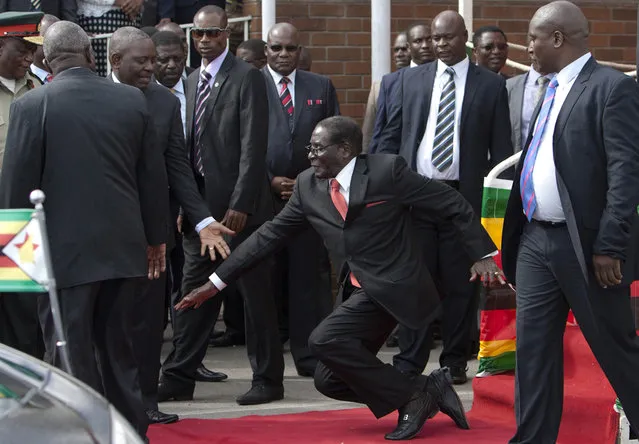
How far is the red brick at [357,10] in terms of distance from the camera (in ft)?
39.6

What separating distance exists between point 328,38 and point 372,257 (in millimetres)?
4717

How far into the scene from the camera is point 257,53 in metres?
10.8

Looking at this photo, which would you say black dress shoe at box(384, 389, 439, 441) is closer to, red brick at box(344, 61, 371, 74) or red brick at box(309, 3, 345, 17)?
red brick at box(344, 61, 371, 74)

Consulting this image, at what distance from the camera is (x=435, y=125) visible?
366 inches

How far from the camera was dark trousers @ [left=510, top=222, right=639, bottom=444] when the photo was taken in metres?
6.59

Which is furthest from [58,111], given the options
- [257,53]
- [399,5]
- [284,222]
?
[399,5]

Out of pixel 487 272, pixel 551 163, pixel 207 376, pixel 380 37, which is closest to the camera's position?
pixel 551 163

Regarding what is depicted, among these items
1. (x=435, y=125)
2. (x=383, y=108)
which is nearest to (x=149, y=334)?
(x=435, y=125)

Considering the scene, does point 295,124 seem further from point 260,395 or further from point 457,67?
point 260,395

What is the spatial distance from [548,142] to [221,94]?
2758 millimetres

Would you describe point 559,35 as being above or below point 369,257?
above

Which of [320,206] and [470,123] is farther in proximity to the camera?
[470,123]

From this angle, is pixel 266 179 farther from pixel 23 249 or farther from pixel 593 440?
pixel 23 249

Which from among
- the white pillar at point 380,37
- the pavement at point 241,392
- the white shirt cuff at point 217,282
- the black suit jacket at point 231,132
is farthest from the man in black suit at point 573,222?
the white pillar at point 380,37
